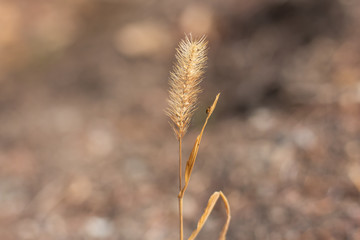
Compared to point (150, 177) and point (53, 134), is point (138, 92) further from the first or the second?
point (150, 177)

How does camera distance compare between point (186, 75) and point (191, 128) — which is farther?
point (191, 128)

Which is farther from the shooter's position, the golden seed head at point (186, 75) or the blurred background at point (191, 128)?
the blurred background at point (191, 128)

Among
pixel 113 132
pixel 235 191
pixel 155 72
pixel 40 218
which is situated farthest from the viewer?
pixel 155 72

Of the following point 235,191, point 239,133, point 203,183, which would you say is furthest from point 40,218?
point 239,133

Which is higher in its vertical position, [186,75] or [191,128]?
[191,128]

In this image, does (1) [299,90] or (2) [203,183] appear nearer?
(2) [203,183]

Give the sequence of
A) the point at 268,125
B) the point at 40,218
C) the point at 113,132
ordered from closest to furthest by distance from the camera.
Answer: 1. the point at 40,218
2. the point at 268,125
3. the point at 113,132

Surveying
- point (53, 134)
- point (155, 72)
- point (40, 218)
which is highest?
point (155, 72)

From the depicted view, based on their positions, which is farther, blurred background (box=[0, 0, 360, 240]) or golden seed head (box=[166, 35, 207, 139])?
blurred background (box=[0, 0, 360, 240])
